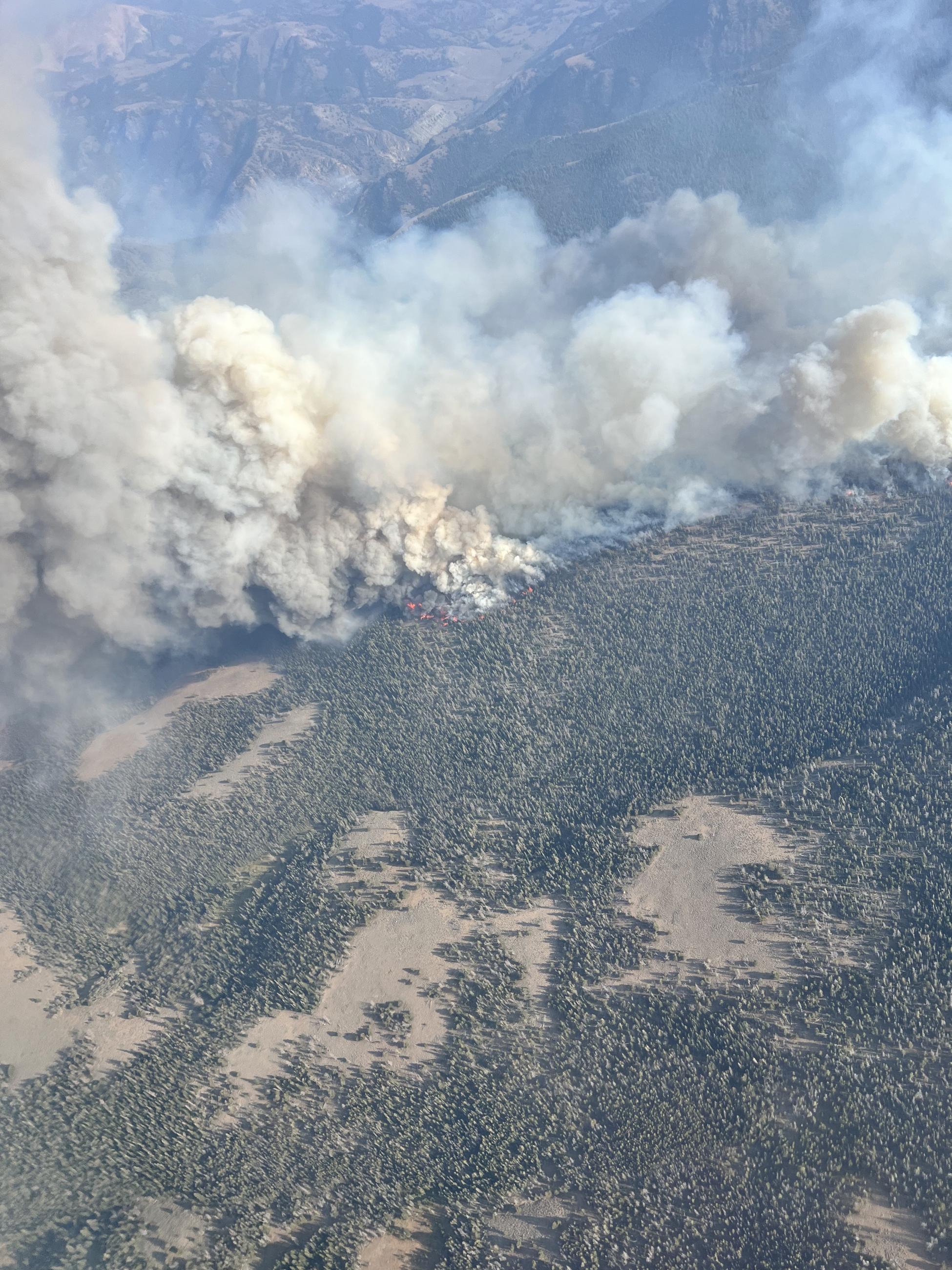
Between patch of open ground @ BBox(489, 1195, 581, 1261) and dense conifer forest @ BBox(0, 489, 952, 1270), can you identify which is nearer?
patch of open ground @ BBox(489, 1195, 581, 1261)

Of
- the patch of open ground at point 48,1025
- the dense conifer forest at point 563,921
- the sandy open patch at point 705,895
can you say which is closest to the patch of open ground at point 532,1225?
the dense conifer forest at point 563,921

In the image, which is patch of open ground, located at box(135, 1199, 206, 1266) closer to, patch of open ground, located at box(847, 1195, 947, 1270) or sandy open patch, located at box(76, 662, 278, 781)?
patch of open ground, located at box(847, 1195, 947, 1270)

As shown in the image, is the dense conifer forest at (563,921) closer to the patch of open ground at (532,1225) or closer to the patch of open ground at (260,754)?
the patch of open ground at (532,1225)

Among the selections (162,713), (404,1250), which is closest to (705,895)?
(404,1250)

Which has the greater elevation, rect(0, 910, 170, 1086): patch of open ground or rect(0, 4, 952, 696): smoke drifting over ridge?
rect(0, 4, 952, 696): smoke drifting over ridge

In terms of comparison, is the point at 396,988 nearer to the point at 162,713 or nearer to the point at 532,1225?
the point at 532,1225

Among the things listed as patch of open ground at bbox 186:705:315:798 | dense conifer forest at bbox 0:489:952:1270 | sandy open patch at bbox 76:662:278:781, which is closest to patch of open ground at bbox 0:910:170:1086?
dense conifer forest at bbox 0:489:952:1270
